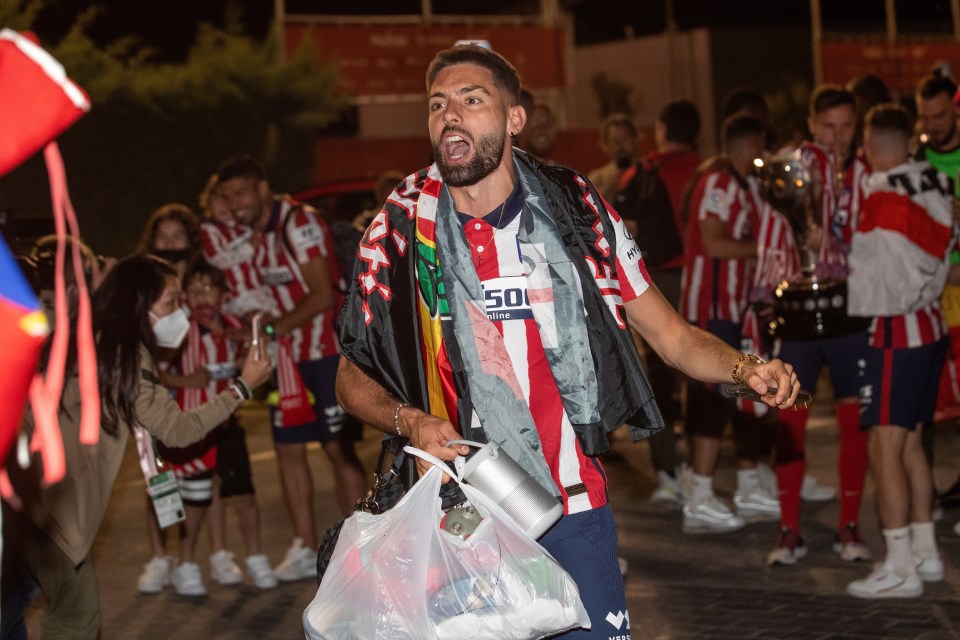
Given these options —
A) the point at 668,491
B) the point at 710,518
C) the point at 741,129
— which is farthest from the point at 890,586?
the point at 741,129

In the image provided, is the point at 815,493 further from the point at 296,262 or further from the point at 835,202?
the point at 296,262

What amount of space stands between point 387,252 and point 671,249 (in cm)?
526

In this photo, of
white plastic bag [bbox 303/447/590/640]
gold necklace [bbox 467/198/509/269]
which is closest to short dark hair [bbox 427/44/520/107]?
gold necklace [bbox 467/198/509/269]

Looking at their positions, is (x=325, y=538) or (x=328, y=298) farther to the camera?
(x=328, y=298)

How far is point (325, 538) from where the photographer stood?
3.56 m

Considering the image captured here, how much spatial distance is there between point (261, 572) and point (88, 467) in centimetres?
263

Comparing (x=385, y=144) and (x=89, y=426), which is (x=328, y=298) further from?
(x=385, y=144)

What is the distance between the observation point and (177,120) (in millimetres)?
21359

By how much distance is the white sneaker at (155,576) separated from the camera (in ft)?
23.7

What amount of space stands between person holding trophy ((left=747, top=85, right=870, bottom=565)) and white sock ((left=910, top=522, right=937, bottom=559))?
39 cm

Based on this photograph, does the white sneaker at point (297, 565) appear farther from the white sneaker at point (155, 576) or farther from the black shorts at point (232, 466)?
the white sneaker at point (155, 576)

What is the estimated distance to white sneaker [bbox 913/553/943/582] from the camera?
21.5 ft

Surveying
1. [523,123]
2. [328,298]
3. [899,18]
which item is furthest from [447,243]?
[899,18]

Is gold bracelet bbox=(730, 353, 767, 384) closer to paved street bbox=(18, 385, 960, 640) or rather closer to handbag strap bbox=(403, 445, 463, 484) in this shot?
handbag strap bbox=(403, 445, 463, 484)
